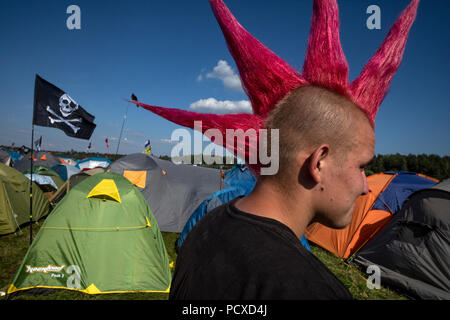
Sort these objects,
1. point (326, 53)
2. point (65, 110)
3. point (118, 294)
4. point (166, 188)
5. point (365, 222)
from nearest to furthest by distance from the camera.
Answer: point (326, 53), point (118, 294), point (65, 110), point (365, 222), point (166, 188)

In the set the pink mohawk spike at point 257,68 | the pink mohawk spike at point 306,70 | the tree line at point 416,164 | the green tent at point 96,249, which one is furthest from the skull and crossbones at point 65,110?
the tree line at point 416,164

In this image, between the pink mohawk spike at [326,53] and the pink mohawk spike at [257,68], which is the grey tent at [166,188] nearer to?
the pink mohawk spike at [257,68]

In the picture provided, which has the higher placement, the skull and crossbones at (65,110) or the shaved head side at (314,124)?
the skull and crossbones at (65,110)

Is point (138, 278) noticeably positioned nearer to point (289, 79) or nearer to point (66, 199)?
point (66, 199)

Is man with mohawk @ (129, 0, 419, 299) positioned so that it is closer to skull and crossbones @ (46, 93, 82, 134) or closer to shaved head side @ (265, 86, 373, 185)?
shaved head side @ (265, 86, 373, 185)

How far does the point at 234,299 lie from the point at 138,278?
3.93m

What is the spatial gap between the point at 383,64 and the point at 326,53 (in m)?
0.30

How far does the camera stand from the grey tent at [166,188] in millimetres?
7371

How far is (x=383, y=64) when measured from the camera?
3.54ft

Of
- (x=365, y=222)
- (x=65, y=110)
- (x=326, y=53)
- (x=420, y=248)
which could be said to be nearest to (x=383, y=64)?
(x=326, y=53)

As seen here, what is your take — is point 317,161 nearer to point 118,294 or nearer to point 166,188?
point 118,294

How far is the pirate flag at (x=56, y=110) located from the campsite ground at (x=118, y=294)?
2.98 m

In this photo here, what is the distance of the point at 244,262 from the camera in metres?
0.66

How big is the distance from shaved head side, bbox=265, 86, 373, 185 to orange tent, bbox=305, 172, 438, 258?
16.7 feet
